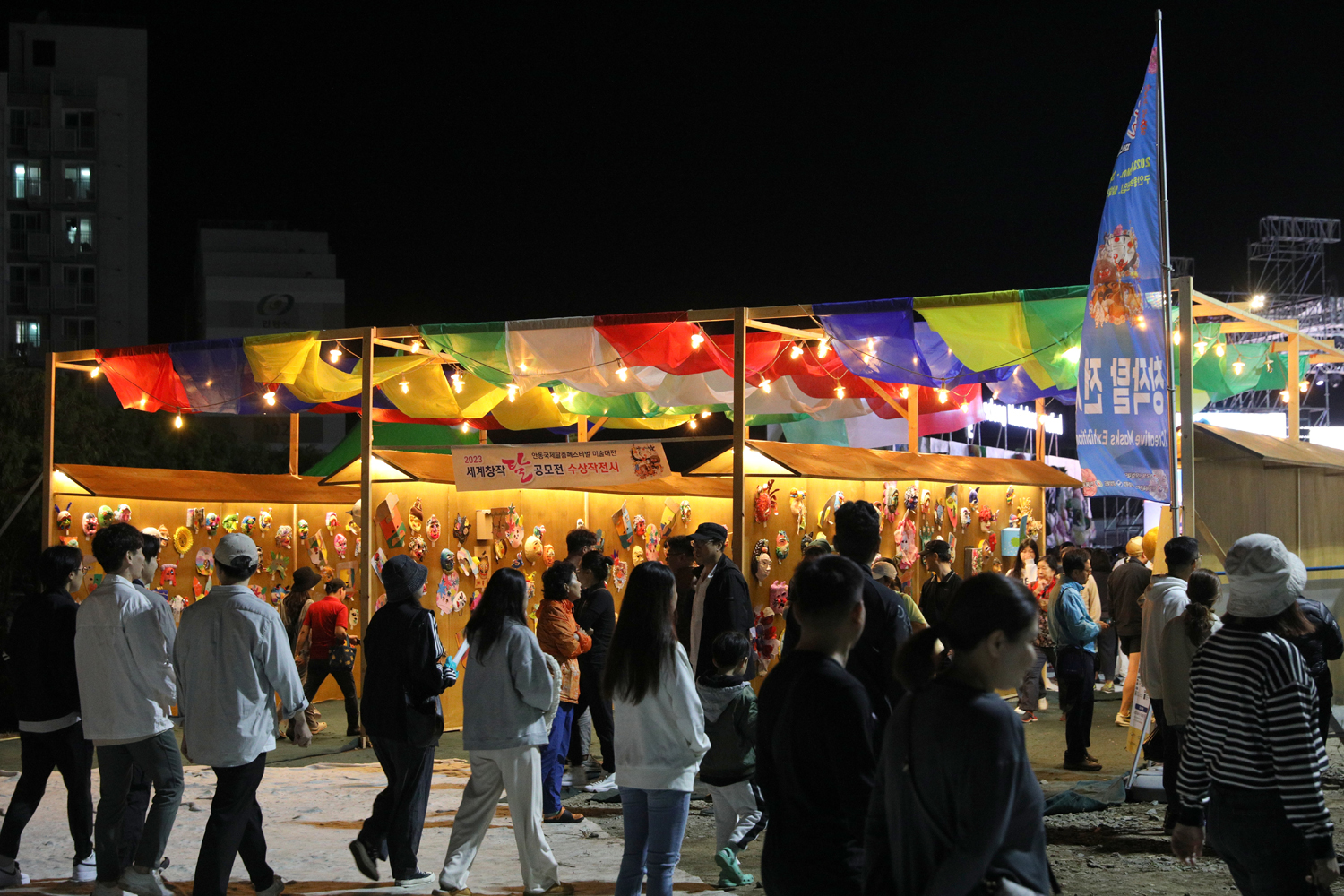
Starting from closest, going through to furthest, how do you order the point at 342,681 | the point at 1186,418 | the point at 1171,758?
1. the point at 1171,758
2. the point at 1186,418
3. the point at 342,681

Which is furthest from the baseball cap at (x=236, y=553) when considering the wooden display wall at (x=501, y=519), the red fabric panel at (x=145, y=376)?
the red fabric panel at (x=145, y=376)

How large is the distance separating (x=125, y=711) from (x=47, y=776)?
3.02 ft

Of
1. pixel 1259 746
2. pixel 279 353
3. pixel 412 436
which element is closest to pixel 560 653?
pixel 279 353

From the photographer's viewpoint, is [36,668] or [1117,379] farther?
[1117,379]

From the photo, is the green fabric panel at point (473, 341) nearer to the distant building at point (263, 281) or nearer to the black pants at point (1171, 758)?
the black pants at point (1171, 758)

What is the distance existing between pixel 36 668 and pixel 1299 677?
520cm

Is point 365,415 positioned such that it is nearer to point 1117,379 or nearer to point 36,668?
point 36,668

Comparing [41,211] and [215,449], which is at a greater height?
[41,211]

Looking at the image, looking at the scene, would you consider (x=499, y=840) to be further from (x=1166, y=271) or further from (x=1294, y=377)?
(x=1294, y=377)

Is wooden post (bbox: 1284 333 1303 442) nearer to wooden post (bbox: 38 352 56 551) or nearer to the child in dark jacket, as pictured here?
the child in dark jacket

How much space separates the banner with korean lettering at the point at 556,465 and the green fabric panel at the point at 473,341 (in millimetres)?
673

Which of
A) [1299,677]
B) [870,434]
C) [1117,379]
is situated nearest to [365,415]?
[1117,379]

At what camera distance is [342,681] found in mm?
10383

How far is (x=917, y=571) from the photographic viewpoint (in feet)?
37.7
